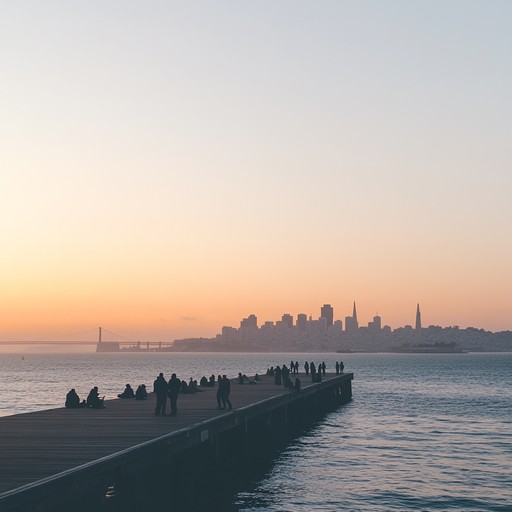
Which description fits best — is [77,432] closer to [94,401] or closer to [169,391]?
[169,391]

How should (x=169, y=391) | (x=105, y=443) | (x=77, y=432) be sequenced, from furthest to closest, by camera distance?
(x=169, y=391) → (x=77, y=432) → (x=105, y=443)

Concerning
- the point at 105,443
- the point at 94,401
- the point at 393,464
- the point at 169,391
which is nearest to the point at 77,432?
the point at 105,443

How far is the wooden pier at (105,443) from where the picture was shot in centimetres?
1888

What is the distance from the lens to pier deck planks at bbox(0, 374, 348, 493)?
828 inches

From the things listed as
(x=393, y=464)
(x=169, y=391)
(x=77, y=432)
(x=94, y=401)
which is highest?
(x=169, y=391)

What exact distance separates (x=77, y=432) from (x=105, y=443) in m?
3.36

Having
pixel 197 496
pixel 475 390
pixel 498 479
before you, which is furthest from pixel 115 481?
pixel 475 390

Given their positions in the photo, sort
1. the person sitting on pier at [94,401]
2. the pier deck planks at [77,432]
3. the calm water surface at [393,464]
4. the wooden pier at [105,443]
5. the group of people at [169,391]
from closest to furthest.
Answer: the wooden pier at [105,443]
the pier deck planks at [77,432]
the calm water surface at [393,464]
the group of people at [169,391]
the person sitting on pier at [94,401]

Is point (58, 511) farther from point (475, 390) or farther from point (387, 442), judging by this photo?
point (475, 390)

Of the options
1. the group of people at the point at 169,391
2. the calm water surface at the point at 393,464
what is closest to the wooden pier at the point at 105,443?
the group of people at the point at 169,391

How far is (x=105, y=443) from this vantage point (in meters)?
25.2

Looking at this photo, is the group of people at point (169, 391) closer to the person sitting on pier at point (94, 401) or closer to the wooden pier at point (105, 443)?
the wooden pier at point (105, 443)

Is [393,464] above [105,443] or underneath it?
underneath

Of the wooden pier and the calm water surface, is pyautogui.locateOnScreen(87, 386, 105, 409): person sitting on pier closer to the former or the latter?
the wooden pier
